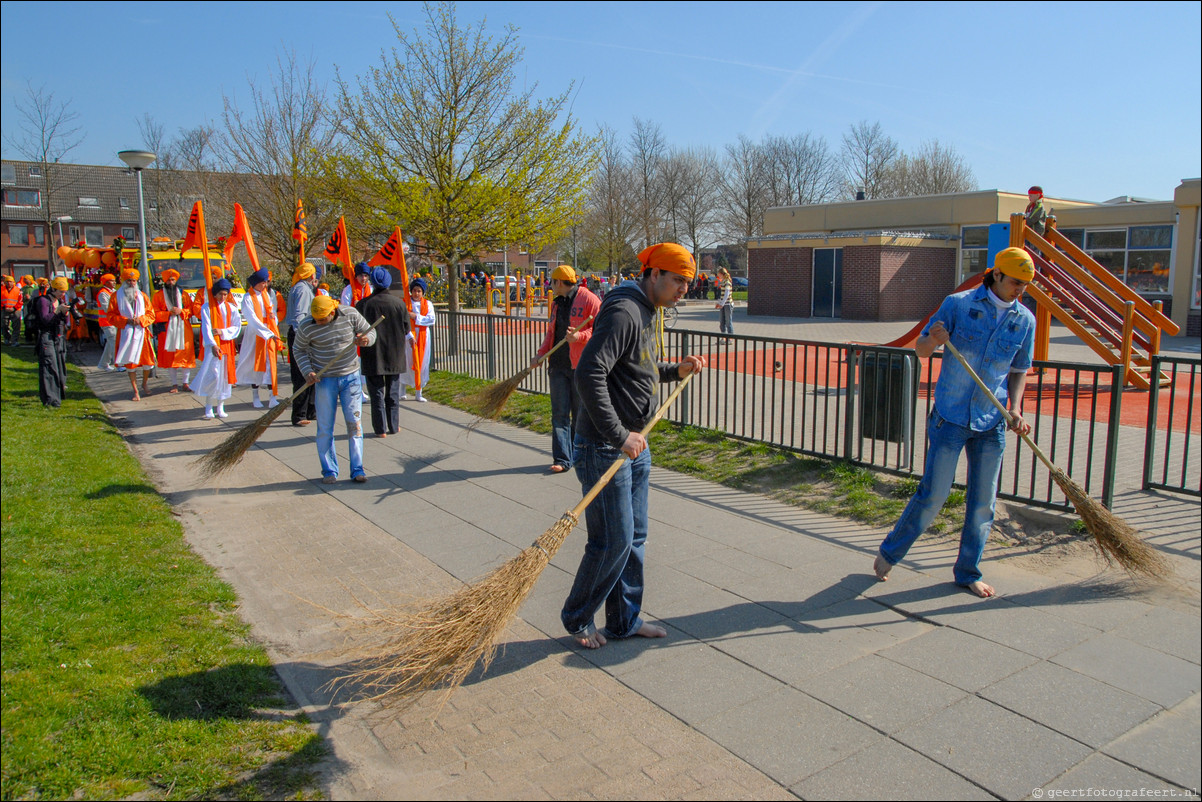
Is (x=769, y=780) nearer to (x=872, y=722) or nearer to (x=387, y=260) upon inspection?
(x=872, y=722)

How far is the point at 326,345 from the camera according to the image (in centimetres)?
757

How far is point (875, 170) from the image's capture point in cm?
4947

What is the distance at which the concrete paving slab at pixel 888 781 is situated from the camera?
2.97 metres

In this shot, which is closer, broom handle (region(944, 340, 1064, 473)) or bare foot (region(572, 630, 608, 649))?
bare foot (region(572, 630, 608, 649))

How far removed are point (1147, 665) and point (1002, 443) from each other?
4.33 feet

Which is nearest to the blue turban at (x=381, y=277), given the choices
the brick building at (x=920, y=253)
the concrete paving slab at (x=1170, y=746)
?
the concrete paving slab at (x=1170, y=746)

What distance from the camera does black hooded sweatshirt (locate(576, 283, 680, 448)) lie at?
12.3ft

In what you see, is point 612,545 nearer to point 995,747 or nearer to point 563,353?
point 995,747

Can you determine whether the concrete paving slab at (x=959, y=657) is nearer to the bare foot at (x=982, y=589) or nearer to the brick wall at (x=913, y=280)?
the bare foot at (x=982, y=589)

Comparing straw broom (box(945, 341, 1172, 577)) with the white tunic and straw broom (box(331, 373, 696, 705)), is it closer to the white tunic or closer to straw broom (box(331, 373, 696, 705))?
straw broom (box(331, 373, 696, 705))

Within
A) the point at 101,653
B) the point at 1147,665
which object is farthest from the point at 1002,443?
the point at 101,653

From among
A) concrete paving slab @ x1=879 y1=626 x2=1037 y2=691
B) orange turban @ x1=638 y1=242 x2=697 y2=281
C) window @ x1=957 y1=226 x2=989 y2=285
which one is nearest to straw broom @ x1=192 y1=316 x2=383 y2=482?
orange turban @ x1=638 y1=242 x2=697 y2=281

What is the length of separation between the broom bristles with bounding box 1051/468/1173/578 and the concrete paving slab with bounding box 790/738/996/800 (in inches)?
80.1

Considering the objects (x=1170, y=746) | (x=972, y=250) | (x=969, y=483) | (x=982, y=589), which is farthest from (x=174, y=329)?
(x=972, y=250)
